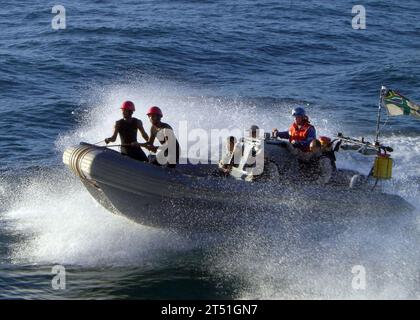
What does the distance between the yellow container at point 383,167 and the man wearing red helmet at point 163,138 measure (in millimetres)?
3070

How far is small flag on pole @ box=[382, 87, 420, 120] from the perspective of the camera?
1204 cm

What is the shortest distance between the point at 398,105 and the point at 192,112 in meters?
6.61

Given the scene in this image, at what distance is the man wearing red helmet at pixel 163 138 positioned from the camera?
1113 centimetres

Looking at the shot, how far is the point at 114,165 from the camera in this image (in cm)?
1041

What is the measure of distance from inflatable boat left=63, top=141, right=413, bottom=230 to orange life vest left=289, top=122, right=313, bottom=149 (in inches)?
26.4

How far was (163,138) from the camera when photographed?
1118 centimetres
